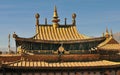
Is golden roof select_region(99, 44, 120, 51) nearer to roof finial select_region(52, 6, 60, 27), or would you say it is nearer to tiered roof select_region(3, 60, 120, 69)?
tiered roof select_region(3, 60, 120, 69)

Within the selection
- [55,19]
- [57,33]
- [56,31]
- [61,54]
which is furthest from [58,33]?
[61,54]

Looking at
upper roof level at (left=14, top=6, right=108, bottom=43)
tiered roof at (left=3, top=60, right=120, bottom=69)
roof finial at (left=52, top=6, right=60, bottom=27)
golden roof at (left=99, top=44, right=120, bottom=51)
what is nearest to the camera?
tiered roof at (left=3, top=60, right=120, bottom=69)

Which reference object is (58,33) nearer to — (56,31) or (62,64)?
(56,31)

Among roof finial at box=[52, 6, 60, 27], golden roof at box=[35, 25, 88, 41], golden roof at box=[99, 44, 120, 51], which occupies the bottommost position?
golden roof at box=[99, 44, 120, 51]

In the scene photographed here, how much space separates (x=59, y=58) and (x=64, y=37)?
19.1ft

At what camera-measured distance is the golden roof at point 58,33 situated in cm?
4931

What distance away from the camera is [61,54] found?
45.2 meters

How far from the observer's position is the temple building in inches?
1655

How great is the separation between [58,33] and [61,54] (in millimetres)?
6411

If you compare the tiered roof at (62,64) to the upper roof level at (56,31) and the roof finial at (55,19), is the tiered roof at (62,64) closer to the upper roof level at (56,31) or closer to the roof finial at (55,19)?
→ the upper roof level at (56,31)

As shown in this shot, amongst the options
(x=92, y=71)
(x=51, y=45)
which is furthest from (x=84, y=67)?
(x=51, y=45)

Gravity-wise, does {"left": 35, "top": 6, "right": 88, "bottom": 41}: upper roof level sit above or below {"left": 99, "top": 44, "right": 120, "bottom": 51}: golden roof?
above

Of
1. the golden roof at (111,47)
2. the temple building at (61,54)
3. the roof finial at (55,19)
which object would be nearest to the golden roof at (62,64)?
the temple building at (61,54)

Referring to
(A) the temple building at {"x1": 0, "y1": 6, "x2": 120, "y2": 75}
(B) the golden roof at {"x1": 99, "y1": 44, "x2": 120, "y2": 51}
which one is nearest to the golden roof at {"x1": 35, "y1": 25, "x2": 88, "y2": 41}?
(A) the temple building at {"x1": 0, "y1": 6, "x2": 120, "y2": 75}
